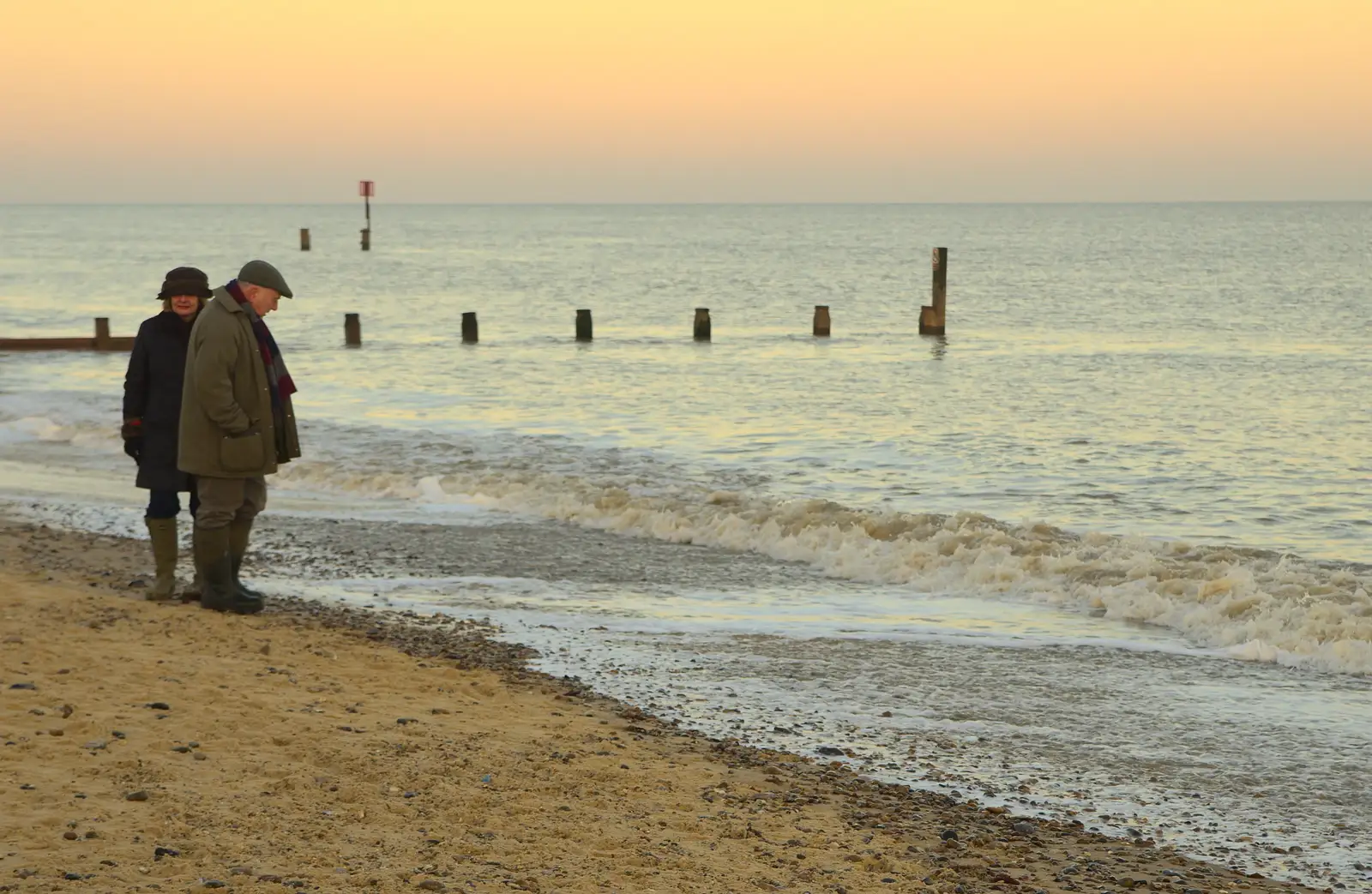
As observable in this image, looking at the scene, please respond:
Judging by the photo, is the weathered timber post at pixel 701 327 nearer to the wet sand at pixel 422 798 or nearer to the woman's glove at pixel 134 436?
the woman's glove at pixel 134 436

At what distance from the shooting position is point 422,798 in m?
5.02

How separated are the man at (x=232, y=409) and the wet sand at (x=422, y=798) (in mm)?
935

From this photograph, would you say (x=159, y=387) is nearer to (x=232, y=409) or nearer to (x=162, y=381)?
(x=162, y=381)

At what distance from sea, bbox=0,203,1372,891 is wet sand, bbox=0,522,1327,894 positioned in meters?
0.45

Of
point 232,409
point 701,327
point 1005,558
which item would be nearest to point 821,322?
point 701,327

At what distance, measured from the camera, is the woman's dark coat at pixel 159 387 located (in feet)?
25.6

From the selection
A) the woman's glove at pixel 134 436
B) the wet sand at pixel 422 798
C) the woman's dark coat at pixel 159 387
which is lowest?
the wet sand at pixel 422 798

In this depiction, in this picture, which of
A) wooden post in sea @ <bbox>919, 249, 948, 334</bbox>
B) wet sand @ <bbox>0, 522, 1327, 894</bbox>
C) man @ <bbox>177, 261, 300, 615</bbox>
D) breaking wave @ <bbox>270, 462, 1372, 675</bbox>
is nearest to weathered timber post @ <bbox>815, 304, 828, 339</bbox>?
wooden post in sea @ <bbox>919, 249, 948, 334</bbox>

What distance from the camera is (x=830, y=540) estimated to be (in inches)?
433

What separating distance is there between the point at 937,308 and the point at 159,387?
91.7 ft

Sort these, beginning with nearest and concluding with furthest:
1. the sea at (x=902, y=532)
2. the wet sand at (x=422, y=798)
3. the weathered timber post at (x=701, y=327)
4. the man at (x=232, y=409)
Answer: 1. the wet sand at (x=422, y=798)
2. the sea at (x=902, y=532)
3. the man at (x=232, y=409)
4. the weathered timber post at (x=701, y=327)

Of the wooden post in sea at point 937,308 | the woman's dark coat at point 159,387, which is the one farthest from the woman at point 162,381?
the wooden post in sea at point 937,308

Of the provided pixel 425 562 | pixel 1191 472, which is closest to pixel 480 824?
pixel 425 562

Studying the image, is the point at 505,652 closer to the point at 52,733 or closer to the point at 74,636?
the point at 74,636
